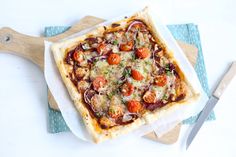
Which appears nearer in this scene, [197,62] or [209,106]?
[209,106]

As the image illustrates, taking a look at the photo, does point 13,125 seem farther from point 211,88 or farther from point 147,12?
point 211,88

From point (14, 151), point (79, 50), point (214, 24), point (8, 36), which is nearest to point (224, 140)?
point (214, 24)

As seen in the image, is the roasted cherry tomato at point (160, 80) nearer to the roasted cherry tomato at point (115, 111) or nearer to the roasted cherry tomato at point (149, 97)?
the roasted cherry tomato at point (149, 97)

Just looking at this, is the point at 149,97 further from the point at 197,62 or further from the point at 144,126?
the point at 197,62

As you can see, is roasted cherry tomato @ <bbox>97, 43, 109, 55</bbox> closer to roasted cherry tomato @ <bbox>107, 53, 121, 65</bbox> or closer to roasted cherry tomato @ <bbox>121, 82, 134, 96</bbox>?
roasted cherry tomato @ <bbox>107, 53, 121, 65</bbox>

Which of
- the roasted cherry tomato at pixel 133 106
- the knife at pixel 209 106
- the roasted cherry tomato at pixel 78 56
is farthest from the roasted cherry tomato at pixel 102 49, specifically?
the knife at pixel 209 106

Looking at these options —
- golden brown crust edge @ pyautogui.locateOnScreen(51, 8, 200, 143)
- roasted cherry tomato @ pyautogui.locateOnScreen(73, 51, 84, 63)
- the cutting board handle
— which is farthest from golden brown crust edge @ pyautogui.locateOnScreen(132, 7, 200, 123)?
the cutting board handle

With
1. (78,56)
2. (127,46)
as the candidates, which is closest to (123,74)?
(127,46)

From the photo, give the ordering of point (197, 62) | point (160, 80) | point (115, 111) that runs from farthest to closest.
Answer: point (197, 62)
point (160, 80)
point (115, 111)
